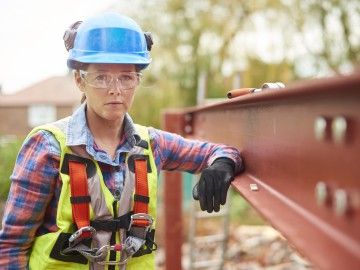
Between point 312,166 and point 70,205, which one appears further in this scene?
point 70,205

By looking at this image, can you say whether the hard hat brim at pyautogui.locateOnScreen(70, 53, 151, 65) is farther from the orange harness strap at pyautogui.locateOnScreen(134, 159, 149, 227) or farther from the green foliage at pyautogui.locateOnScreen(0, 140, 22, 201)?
the green foliage at pyautogui.locateOnScreen(0, 140, 22, 201)

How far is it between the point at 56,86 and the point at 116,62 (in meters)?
27.0

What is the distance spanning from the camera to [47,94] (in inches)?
1086

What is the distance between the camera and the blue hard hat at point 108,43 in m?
2.18

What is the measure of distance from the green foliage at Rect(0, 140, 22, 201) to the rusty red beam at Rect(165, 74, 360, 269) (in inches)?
275

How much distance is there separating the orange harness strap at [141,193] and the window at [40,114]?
23761mm

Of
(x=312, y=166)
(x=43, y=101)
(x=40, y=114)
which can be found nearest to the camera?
(x=312, y=166)

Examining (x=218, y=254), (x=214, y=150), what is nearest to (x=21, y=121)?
(x=218, y=254)

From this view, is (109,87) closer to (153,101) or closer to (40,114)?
(153,101)

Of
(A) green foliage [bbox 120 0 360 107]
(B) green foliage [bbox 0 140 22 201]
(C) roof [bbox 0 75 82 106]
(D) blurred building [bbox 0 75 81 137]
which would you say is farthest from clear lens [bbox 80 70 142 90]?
(C) roof [bbox 0 75 82 106]

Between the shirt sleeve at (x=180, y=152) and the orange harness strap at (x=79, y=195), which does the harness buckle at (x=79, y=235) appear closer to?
the orange harness strap at (x=79, y=195)

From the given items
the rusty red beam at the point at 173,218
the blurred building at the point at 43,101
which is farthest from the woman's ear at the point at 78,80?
the blurred building at the point at 43,101

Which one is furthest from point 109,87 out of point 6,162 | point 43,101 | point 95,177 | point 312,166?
point 43,101

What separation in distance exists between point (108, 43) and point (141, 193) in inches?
26.2
